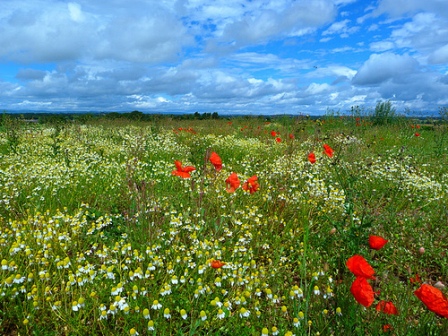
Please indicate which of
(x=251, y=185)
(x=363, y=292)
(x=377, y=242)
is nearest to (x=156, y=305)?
(x=363, y=292)

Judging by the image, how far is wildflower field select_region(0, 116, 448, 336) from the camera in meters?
2.25

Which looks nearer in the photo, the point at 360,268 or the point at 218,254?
the point at 360,268

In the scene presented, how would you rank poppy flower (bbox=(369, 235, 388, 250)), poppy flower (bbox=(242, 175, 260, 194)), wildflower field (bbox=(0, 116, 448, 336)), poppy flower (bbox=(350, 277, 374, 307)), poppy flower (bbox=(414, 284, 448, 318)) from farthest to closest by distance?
1. poppy flower (bbox=(242, 175, 260, 194))
2. wildflower field (bbox=(0, 116, 448, 336))
3. poppy flower (bbox=(369, 235, 388, 250))
4. poppy flower (bbox=(350, 277, 374, 307))
5. poppy flower (bbox=(414, 284, 448, 318))

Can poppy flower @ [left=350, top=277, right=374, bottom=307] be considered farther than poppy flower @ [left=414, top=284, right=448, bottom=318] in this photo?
Yes

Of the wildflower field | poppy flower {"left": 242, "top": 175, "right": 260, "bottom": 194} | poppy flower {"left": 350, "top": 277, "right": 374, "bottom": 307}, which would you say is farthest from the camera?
poppy flower {"left": 242, "top": 175, "right": 260, "bottom": 194}

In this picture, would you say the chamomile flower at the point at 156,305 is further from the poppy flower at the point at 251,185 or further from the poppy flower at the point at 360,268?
the poppy flower at the point at 251,185

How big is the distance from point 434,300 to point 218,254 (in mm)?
1656

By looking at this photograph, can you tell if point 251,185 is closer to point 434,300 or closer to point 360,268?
point 360,268

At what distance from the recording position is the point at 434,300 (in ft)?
5.18

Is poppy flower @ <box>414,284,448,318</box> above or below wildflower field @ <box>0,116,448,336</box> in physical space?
above

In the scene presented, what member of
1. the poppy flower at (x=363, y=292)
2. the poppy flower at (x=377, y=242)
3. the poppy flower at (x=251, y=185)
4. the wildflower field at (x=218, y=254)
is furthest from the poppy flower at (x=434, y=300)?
the poppy flower at (x=251, y=185)

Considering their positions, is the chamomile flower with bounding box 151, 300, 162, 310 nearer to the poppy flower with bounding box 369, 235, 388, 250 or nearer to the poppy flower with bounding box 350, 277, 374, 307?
the poppy flower with bounding box 350, 277, 374, 307

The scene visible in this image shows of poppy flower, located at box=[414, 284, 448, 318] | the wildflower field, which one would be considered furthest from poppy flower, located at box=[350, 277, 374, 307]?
poppy flower, located at box=[414, 284, 448, 318]

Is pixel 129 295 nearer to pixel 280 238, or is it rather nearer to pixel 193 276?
pixel 193 276
